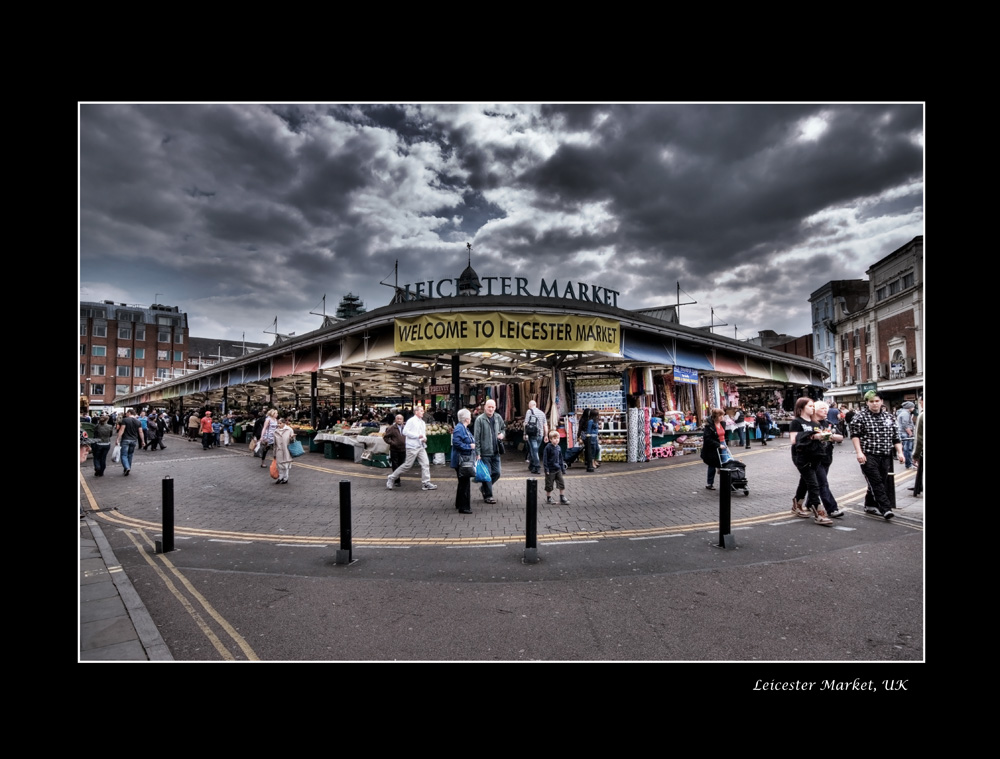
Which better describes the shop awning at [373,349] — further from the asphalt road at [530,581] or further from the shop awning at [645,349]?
the shop awning at [645,349]

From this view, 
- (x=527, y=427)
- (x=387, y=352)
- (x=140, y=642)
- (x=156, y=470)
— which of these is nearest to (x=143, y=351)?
(x=156, y=470)

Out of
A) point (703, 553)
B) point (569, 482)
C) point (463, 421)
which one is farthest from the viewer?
point (569, 482)

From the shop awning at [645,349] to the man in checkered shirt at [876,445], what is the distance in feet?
25.9

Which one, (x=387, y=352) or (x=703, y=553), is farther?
(x=387, y=352)

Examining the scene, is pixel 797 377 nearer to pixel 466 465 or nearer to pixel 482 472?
pixel 482 472

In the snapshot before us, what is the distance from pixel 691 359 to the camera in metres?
17.9

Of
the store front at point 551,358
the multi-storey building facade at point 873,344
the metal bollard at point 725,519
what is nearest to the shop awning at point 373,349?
the store front at point 551,358

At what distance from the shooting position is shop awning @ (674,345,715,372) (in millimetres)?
17141

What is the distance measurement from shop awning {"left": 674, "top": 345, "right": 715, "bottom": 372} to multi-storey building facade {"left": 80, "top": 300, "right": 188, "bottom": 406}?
195ft

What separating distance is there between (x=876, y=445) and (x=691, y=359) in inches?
427

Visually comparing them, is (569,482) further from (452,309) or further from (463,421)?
(452,309)

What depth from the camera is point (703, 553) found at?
18.7 ft

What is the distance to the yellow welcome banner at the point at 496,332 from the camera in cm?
1284

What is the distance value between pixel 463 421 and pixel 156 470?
12.3m
